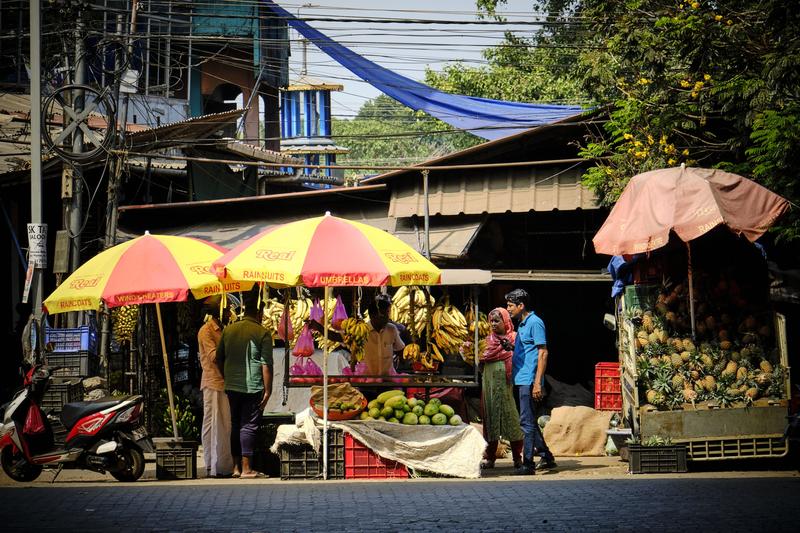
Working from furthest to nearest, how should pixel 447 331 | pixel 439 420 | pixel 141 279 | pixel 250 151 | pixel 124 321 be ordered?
1. pixel 250 151
2. pixel 124 321
3. pixel 447 331
4. pixel 141 279
5. pixel 439 420

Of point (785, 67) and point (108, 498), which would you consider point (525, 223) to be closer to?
point (785, 67)

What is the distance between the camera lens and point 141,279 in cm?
1141

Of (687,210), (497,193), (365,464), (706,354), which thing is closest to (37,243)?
(365,464)

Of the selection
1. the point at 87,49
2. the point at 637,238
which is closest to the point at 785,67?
the point at 637,238

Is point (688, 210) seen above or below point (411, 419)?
above

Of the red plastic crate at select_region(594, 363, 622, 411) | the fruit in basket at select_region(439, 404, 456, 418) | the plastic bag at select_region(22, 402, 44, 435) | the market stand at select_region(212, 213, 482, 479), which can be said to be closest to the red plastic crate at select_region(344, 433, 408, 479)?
the market stand at select_region(212, 213, 482, 479)

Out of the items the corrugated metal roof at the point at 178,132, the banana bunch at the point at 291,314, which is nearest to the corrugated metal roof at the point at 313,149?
the corrugated metal roof at the point at 178,132

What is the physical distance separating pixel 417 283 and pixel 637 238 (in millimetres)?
2431

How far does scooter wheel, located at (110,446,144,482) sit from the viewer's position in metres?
11.0

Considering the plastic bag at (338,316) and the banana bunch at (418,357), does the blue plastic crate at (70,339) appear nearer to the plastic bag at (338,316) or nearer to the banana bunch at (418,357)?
the plastic bag at (338,316)

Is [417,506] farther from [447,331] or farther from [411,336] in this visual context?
[447,331]

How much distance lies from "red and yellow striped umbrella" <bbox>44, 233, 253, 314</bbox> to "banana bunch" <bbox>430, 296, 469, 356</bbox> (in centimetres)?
300

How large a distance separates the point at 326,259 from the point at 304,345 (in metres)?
3.21

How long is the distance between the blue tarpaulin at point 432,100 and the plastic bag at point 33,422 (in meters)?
10.5
